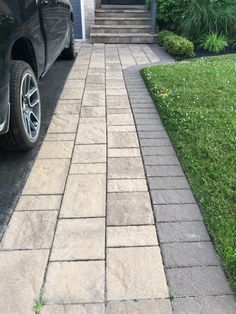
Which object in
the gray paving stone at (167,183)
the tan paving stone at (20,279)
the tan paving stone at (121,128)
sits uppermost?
the tan paving stone at (20,279)

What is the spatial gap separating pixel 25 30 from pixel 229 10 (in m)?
7.00

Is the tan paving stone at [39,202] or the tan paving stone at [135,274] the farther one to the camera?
the tan paving stone at [39,202]

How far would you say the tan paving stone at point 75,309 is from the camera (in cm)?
173

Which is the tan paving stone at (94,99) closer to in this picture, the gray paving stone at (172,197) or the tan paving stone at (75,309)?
the gray paving stone at (172,197)

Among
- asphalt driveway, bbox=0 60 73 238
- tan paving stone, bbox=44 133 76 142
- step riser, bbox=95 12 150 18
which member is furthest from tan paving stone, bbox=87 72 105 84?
step riser, bbox=95 12 150 18

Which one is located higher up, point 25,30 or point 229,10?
point 25,30

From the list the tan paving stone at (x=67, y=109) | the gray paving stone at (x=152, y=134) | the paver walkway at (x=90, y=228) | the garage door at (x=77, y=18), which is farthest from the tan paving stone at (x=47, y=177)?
the garage door at (x=77, y=18)

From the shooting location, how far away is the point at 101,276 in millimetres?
1931

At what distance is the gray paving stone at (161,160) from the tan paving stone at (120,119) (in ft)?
2.92

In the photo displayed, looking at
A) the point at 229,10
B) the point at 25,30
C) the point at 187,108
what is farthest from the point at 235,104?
the point at 229,10

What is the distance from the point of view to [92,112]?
4.28 metres

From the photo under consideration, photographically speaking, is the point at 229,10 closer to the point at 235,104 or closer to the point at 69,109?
the point at 235,104

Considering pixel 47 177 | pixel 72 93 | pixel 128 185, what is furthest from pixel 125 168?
pixel 72 93

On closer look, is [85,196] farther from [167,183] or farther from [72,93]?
[72,93]
